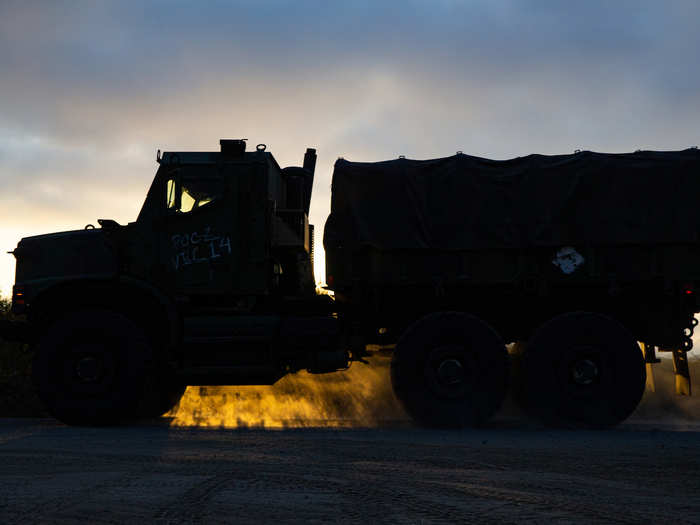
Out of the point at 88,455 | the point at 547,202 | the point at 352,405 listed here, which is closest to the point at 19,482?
the point at 88,455

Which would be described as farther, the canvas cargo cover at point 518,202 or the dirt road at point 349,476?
the canvas cargo cover at point 518,202

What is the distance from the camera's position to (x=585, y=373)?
9.40 m

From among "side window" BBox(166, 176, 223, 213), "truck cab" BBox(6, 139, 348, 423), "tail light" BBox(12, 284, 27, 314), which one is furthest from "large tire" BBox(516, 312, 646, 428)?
"tail light" BBox(12, 284, 27, 314)

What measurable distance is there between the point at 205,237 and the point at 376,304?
263 cm

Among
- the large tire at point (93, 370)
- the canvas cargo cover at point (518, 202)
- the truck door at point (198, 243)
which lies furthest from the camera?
the truck door at point (198, 243)

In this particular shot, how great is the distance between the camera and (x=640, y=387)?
9.37m

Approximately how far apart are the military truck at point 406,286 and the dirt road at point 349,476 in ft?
2.64

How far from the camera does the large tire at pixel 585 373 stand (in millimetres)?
9359

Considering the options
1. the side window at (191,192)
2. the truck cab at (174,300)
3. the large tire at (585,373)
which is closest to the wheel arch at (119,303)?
the truck cab at (174,300)

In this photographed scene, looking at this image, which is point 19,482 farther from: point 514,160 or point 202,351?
point 514,160

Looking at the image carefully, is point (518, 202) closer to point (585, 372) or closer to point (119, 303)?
point (585, 372)

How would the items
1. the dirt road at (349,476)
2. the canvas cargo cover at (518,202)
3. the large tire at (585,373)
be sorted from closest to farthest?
the dirt road at (349,476)
the large tire at (585,373)
the canvas cargo cover at (518,202)

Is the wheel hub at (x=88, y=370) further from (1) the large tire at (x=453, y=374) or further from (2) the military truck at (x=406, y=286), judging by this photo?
(1) the large tire at (x=453, y=374)

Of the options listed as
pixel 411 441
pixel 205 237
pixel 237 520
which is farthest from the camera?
pixel 205 237
